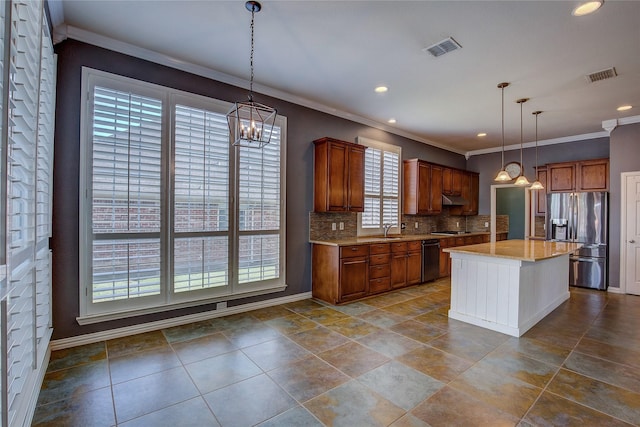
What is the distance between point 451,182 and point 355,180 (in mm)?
3183

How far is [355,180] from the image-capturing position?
494 centimetres

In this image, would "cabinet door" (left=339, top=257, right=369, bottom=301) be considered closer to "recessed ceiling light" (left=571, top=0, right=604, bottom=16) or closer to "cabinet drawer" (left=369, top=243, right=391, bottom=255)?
"cabinet drawer" (left=369, top=243, right=391, bottom=255)

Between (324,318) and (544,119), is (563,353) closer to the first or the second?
(324,318)

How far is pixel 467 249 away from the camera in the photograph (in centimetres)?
393

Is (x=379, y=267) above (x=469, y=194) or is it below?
below

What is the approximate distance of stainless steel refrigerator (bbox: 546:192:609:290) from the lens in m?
5.39

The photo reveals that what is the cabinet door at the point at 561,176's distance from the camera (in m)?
5.92

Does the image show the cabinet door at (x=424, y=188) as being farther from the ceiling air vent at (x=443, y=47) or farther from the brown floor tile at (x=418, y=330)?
the ceiling air vent at (x=443, y=47)

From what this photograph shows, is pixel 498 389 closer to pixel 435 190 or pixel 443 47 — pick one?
pixel 443 47

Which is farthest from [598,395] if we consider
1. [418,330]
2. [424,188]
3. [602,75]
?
[424,188]

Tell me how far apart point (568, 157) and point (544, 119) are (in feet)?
5.87

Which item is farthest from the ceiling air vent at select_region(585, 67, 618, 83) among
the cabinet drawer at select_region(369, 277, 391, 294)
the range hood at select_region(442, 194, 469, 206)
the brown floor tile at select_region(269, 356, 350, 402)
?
the brown floor tile at select_region(269, 356, 350, 402)

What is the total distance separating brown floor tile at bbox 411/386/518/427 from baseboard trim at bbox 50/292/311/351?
2563 mm

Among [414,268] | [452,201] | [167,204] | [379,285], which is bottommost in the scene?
[379,285]
